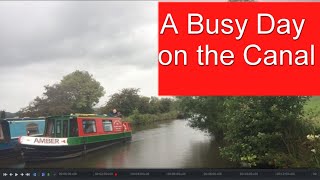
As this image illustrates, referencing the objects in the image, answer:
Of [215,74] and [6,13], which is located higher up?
[6,13]

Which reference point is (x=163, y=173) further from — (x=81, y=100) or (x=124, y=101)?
(x=81, y=100)

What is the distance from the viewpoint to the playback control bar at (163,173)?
10.5ft

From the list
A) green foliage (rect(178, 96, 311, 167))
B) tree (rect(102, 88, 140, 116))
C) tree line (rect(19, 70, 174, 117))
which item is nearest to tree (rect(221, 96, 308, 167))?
green foliage (rect(178, 96, 311, 167))

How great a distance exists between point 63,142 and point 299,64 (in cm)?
210

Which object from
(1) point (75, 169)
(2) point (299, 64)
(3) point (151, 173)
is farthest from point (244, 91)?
(1) point (75, 169)

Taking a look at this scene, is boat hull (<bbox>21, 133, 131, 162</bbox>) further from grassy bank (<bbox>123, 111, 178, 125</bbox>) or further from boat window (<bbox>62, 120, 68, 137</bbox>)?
grassy bank (<bbox>123, 111, 178, 125</bbox>)

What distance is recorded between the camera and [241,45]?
3318 mm

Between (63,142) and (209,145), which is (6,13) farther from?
(209,145)

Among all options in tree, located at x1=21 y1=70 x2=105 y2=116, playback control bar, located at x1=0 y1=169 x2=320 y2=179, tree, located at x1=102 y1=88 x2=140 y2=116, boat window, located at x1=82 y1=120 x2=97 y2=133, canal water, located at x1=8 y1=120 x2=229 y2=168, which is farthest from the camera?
boat window, located at x1=82 y1=120 x2=97 y2=133

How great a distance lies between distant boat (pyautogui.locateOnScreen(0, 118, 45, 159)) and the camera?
11.6 ft

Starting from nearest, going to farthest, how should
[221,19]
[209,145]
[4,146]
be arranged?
[221,19] < [4,146] < [209,145]

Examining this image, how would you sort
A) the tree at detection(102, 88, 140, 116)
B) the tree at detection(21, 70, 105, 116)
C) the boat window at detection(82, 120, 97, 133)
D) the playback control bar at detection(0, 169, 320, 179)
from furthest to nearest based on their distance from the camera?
the boat window at detection(82, 120, 97, 133) → the tree at detection(102, 88, 140, 116) → the tree at detection(21, 70, 105, 116) → the playback control bar at detection(0, 169, 320, 179)

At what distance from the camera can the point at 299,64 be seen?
3309 mm

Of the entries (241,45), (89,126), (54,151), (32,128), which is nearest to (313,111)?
(241,45)
